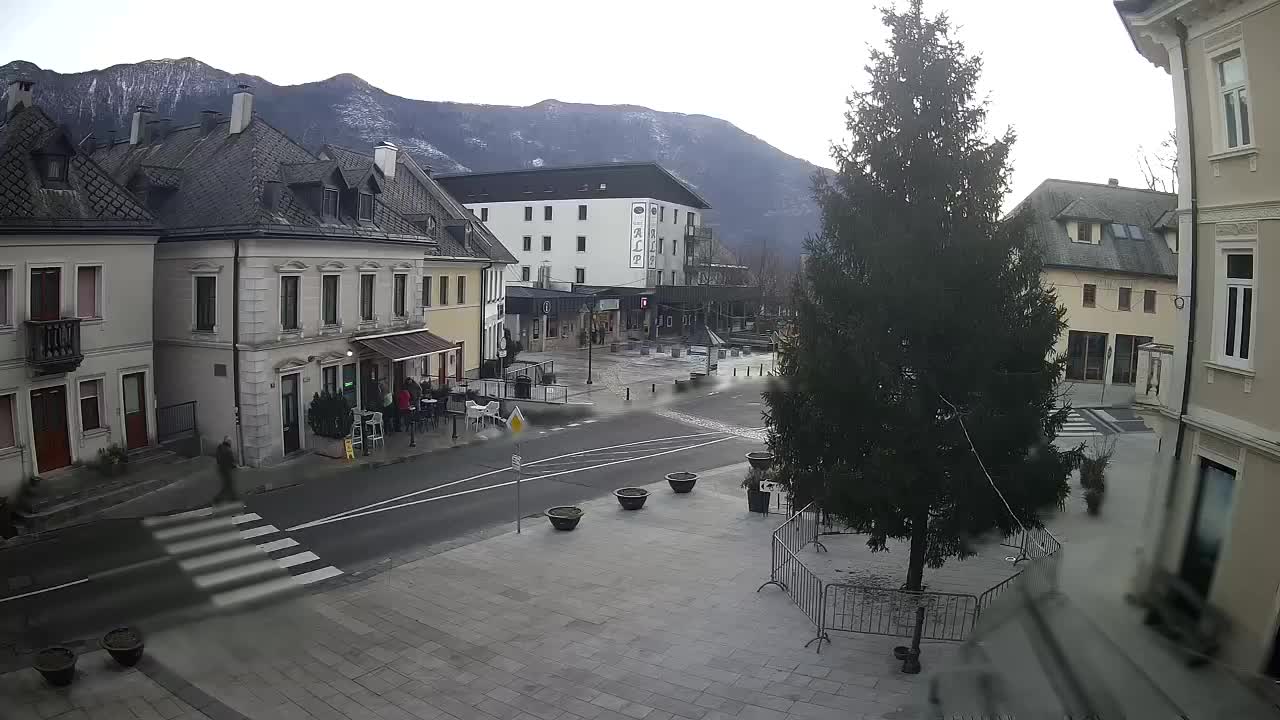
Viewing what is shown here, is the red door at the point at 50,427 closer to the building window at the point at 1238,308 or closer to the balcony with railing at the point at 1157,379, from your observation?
the balcony with railing at the point at 1157,379

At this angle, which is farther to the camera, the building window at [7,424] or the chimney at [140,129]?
the chimney at [140,129]

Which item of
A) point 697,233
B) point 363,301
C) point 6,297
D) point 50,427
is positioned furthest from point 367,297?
point 697,233

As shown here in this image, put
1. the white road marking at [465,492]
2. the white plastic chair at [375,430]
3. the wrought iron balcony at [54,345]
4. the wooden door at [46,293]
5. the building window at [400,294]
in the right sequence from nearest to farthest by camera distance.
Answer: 1. the white road marking at [465,492]
2. the wrought iron balcony at [54,345]
3. the wooden door at [46,293]
4. the white plastic chair at [375,430]
5. the building window at [400,294]

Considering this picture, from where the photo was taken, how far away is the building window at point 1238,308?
34.3 feet

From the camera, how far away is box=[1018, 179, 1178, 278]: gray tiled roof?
97.3ft

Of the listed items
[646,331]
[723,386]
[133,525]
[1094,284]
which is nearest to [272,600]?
[133,525]

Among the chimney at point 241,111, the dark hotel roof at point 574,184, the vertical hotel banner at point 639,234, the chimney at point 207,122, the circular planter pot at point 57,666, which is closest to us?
the circular planter pot at point 57,666

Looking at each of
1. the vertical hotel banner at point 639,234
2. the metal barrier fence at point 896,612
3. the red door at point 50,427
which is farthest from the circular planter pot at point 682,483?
the vertical hotel banner at point 639,234

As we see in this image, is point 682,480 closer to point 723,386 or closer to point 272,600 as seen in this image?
point 272,600

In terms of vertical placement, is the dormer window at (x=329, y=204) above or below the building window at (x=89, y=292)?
above

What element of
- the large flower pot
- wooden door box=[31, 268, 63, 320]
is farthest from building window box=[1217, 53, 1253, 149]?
wooden door box=[31, 268, 63, 320]

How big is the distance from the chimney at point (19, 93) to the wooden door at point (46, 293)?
225 inches

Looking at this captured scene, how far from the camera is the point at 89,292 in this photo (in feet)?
71.6

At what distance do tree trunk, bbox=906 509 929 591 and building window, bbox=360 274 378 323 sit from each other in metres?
21.3
